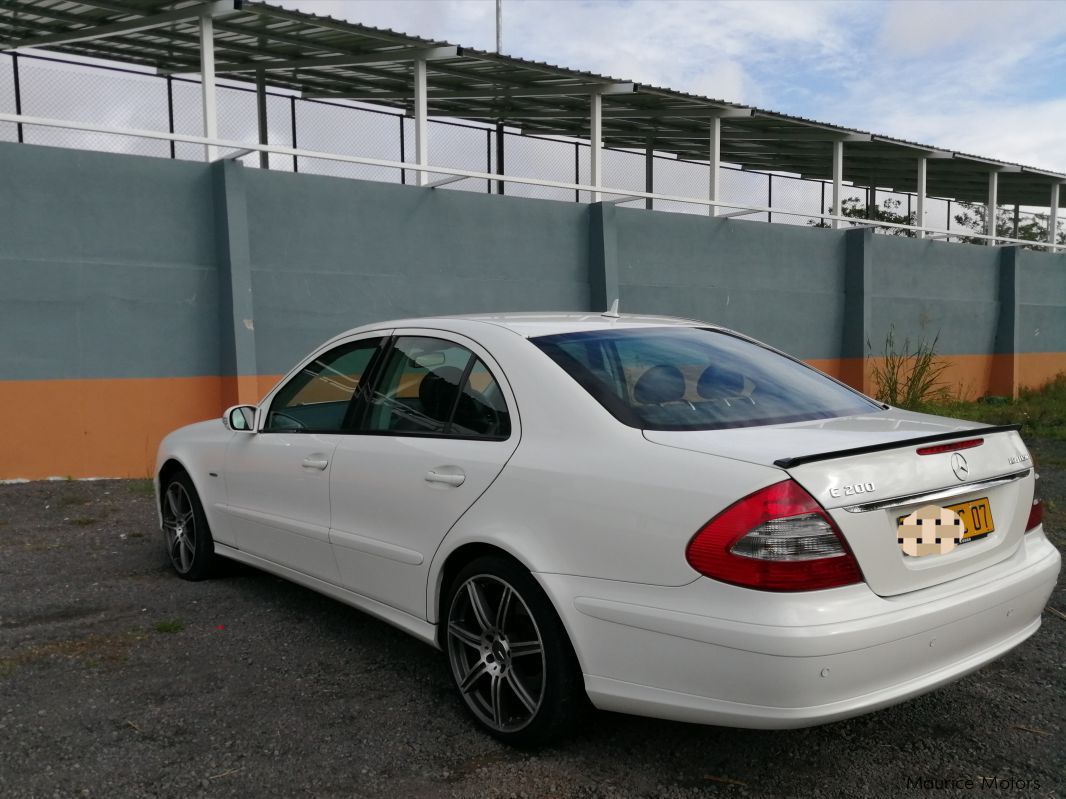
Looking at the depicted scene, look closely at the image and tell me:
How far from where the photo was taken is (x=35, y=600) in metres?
5.06

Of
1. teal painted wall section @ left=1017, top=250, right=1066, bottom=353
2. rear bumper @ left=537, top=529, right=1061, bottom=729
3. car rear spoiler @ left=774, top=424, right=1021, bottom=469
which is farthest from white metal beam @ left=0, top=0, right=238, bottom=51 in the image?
teal painted wall section @ left=1017, top=250, right=1066, bottom=353

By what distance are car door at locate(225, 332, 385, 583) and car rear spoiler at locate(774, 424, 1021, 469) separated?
83.4 inches

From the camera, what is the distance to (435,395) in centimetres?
367

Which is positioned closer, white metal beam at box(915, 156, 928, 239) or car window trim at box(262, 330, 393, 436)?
car window trim at box(262, 330, 393, 436)

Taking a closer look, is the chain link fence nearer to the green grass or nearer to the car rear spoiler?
the green grass

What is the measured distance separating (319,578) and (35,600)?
1.99 m

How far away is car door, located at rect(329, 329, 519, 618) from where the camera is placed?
3365mm

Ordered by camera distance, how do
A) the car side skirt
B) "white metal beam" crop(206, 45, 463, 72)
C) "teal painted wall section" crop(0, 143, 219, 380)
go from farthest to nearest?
1. "white metal beam" crop(206, 45, 463, 72)
2. "teal painted wall section" crop(0, 143, 219, 380)
3. the car side skirt

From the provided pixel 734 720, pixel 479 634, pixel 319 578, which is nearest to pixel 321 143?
pixel 319 578

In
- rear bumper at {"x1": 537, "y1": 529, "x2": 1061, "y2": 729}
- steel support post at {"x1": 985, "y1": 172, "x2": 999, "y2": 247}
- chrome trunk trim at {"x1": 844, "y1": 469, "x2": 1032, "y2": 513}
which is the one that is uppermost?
steel support post at {"x1": 985, "y1": 172, "x2": 999, "y2": 247}

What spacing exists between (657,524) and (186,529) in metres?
3.58

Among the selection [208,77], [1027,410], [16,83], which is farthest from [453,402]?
[1027,410]

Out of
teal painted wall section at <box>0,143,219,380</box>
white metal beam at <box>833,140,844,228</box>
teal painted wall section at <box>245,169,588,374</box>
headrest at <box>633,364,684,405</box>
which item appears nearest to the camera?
headrest at <box>633,364,684,405</box>

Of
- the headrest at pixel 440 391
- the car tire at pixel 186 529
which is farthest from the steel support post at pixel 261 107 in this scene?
the headrest at pixel 440 391
